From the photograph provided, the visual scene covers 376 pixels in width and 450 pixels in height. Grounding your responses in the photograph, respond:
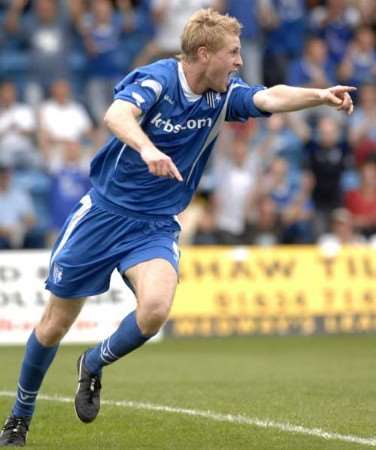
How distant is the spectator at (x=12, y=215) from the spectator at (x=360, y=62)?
6001 millimetres

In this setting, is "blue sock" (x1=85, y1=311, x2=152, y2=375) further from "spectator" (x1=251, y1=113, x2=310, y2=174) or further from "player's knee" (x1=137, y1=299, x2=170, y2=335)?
"spectator" (x1=251, y1=113, x2=310, y2=174)

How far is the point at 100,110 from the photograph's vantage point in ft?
61.3

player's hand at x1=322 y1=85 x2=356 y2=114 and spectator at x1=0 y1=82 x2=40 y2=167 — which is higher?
player's hand at x1=322 y1=85 x2=356 y2=114

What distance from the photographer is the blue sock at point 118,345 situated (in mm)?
6773

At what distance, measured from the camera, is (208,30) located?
695cm

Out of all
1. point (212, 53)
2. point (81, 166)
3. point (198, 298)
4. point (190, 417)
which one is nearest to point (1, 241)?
point (81, 166)

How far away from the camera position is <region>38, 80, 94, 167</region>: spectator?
17219 millimetres

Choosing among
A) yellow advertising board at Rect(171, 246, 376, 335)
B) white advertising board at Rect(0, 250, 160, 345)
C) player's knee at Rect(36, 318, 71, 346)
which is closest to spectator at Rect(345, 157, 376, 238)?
yellow advertising board at Rect(171, 246, 376, 335)

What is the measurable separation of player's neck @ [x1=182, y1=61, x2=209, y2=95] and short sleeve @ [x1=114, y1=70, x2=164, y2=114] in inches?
8.7

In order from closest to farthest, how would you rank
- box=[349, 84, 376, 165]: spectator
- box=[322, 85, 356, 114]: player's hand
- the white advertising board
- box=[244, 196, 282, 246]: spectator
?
1. box=[322, 85, 356, 114]: player's hand
2. the white advertising board
3. box=[244, 196, 282, 246]: spectator
4. box=[349, 84, 376, 165]: spectator

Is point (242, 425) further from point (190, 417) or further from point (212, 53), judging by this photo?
point (212, 53)

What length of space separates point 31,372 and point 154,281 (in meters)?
0.97

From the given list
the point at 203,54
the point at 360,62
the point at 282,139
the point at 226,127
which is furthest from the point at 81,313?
the point at 203,54

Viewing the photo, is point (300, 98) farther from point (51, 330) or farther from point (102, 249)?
point (51, 330)
